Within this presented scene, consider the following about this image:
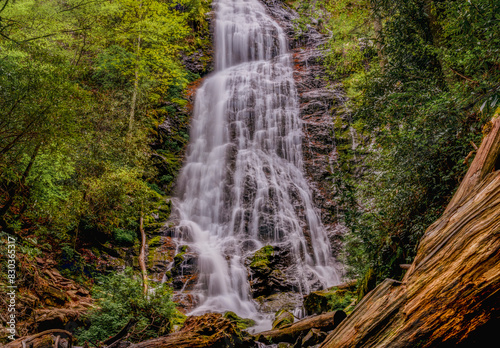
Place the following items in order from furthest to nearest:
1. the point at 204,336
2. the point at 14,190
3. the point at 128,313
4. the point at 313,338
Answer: the point at 14,190, the point at 128,313, the point at 313,338, the point at 204,336

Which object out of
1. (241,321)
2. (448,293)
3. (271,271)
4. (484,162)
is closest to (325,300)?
(241,321)

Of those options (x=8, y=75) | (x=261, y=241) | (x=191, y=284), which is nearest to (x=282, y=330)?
(x=191, y=284)

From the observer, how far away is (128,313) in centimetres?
640

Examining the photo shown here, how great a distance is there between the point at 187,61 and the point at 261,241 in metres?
15.2

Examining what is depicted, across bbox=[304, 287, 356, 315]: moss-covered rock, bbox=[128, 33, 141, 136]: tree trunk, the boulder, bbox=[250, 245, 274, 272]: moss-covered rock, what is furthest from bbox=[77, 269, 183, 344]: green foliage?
bbox=[128, 33, 141, 136]: tree trunk

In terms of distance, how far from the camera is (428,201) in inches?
213

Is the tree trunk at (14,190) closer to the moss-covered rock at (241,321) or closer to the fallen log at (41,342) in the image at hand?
the fallen log at (41,342)

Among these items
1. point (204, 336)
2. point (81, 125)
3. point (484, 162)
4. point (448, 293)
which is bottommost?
point (448, 293)

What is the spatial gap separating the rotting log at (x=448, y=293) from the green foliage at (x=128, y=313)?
15.0 ft

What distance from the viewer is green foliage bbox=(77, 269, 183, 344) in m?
5.99

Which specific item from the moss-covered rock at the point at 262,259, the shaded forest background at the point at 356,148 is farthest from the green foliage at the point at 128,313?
the moss-covered rock at the point at 262,259

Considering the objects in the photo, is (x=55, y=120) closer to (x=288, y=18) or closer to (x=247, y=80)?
(x=247, y=80)

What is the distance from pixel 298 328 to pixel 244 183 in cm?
921

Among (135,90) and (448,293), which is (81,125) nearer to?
(135,90)
